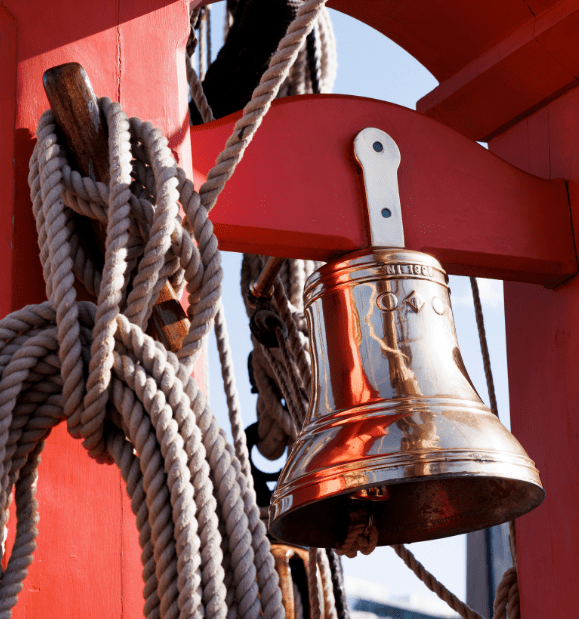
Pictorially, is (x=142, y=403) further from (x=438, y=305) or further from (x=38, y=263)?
(x=438, y=305)

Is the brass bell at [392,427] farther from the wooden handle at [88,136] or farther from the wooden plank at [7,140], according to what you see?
the wooden plank at [7,140]

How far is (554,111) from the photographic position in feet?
4.58

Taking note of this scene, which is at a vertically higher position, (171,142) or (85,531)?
(171,142)

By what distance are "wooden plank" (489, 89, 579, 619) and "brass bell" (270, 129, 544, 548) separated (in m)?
0.39

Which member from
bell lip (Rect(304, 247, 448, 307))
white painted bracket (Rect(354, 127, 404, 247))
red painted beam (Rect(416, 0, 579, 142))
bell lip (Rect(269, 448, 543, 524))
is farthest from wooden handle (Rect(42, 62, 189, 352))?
red painted beam (Rect(416, 0, 579, 142))

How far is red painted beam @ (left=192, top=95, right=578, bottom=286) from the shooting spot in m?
1.09

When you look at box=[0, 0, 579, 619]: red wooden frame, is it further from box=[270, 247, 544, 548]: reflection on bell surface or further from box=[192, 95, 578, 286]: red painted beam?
box=[270, 247, 544, 548]: reflection on bell surface

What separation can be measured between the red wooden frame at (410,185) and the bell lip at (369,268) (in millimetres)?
112

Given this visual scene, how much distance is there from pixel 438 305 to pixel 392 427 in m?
0.19

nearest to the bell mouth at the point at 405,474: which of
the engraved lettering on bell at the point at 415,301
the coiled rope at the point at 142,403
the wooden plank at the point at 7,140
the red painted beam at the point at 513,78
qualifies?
the engraved lettering on bell at the point at 415,301

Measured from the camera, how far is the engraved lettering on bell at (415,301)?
931 mm

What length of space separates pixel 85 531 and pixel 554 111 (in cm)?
106

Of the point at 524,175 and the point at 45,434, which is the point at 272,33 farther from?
the point at 45,434

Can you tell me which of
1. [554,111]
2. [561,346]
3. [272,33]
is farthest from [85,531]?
[272,33]
